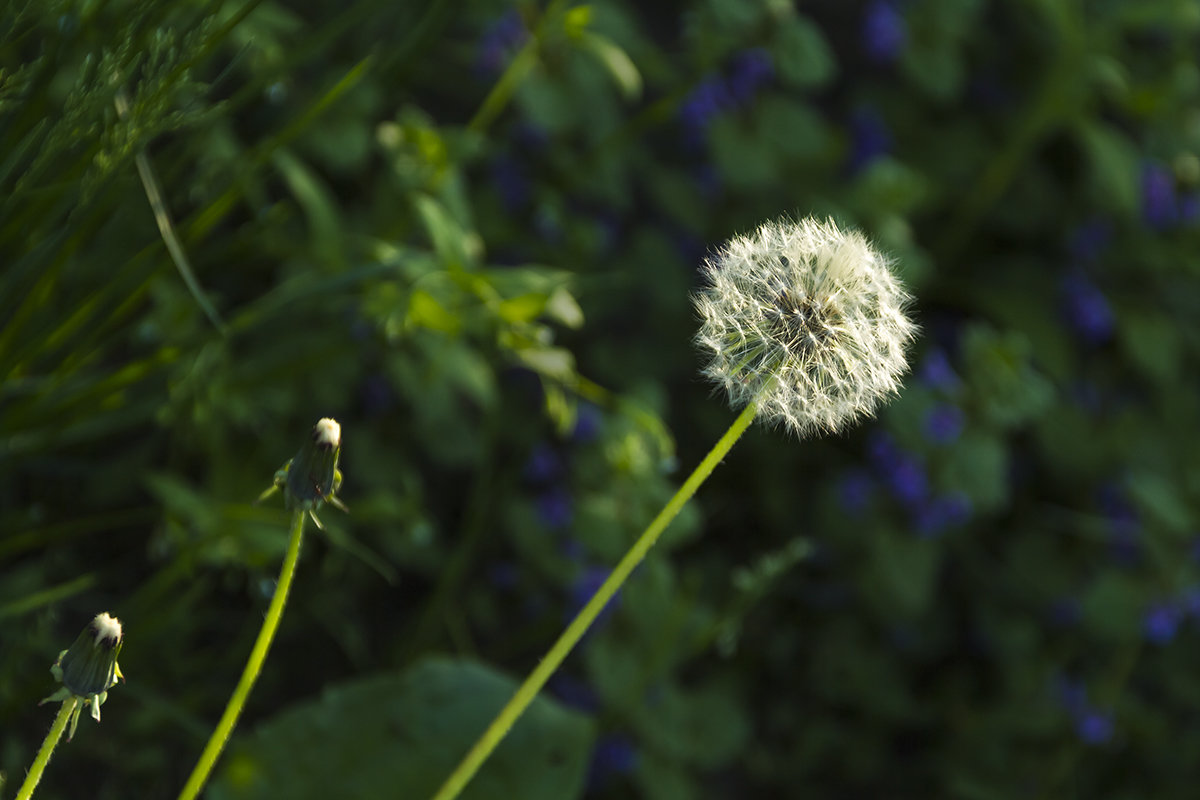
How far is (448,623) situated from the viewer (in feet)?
7.13

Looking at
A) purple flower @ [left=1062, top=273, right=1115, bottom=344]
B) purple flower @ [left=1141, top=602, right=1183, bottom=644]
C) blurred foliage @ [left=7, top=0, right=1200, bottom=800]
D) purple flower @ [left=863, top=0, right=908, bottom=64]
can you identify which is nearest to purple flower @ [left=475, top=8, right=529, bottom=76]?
blurred foliage @ [left=7, top=0, right=1200, bottom=800]

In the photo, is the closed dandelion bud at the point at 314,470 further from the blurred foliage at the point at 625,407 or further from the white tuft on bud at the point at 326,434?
the blurred foliage at the point at 625,407

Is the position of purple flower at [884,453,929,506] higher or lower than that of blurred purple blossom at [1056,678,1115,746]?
higher

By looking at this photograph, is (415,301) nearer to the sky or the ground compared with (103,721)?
nearer to the sky

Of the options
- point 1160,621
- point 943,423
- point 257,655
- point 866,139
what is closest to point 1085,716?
point 1160,621

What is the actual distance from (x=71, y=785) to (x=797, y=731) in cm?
154

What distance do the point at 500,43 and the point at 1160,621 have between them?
1.88m

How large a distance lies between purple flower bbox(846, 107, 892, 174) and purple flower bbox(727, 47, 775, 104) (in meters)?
0.30

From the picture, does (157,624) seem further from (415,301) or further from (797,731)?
(797,731)

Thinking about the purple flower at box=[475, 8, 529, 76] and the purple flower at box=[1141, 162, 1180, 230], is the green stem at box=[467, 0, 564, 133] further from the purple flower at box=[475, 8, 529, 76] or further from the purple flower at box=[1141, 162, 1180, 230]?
the purple flower at box=[1141, 162, 1180, 230]

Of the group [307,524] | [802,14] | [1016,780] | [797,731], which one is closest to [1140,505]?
[1016,780]

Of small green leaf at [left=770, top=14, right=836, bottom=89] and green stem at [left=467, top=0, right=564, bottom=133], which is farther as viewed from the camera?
small green leaf at [left=770, top=14, right=836, bottom=89]

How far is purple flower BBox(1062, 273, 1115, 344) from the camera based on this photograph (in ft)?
9.37

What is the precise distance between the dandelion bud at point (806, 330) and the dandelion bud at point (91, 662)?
0.50 meters
